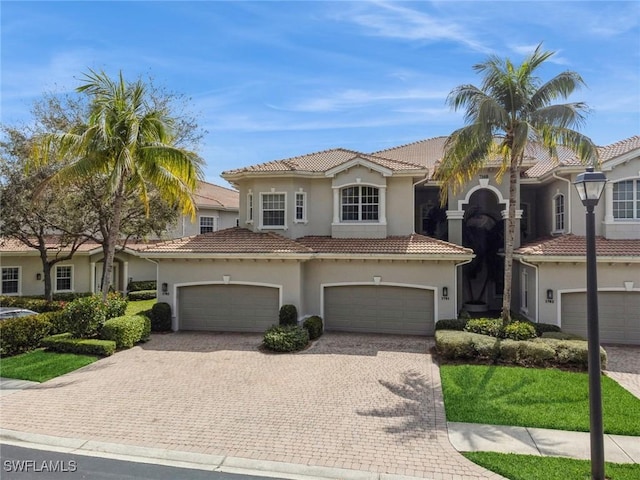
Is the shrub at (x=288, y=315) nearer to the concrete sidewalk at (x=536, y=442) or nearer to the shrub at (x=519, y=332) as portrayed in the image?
the shrub at (x=519, y=332)

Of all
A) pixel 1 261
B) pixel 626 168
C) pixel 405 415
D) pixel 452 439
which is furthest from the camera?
pixel 1 261

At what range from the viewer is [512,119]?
13.1 metres

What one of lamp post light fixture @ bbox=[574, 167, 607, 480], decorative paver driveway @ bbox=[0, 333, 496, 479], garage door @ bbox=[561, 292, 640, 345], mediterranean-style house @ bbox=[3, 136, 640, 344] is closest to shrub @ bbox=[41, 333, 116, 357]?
decorative paver driveway @ bbox=[0, 333, 496, 479]

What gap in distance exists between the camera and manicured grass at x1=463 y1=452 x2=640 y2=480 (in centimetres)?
633

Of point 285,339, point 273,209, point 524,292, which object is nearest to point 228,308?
point 285,339

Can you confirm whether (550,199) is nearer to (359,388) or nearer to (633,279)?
(633,279)

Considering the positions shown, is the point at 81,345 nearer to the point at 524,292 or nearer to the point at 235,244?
the point at 235,244

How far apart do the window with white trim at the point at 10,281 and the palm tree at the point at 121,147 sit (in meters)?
13.5

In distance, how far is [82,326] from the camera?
13.8 m

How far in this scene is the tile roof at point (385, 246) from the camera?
16016 mm

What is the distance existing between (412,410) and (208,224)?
81.7ft

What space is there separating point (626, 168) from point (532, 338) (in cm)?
858

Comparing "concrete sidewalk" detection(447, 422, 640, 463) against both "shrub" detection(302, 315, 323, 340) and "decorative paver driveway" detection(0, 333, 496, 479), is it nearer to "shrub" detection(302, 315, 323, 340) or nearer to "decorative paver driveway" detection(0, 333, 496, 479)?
"decorative paver driveway" detection(0, 333, 496, 479)

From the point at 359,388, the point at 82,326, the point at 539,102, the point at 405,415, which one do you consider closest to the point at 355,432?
the point at 405,415
